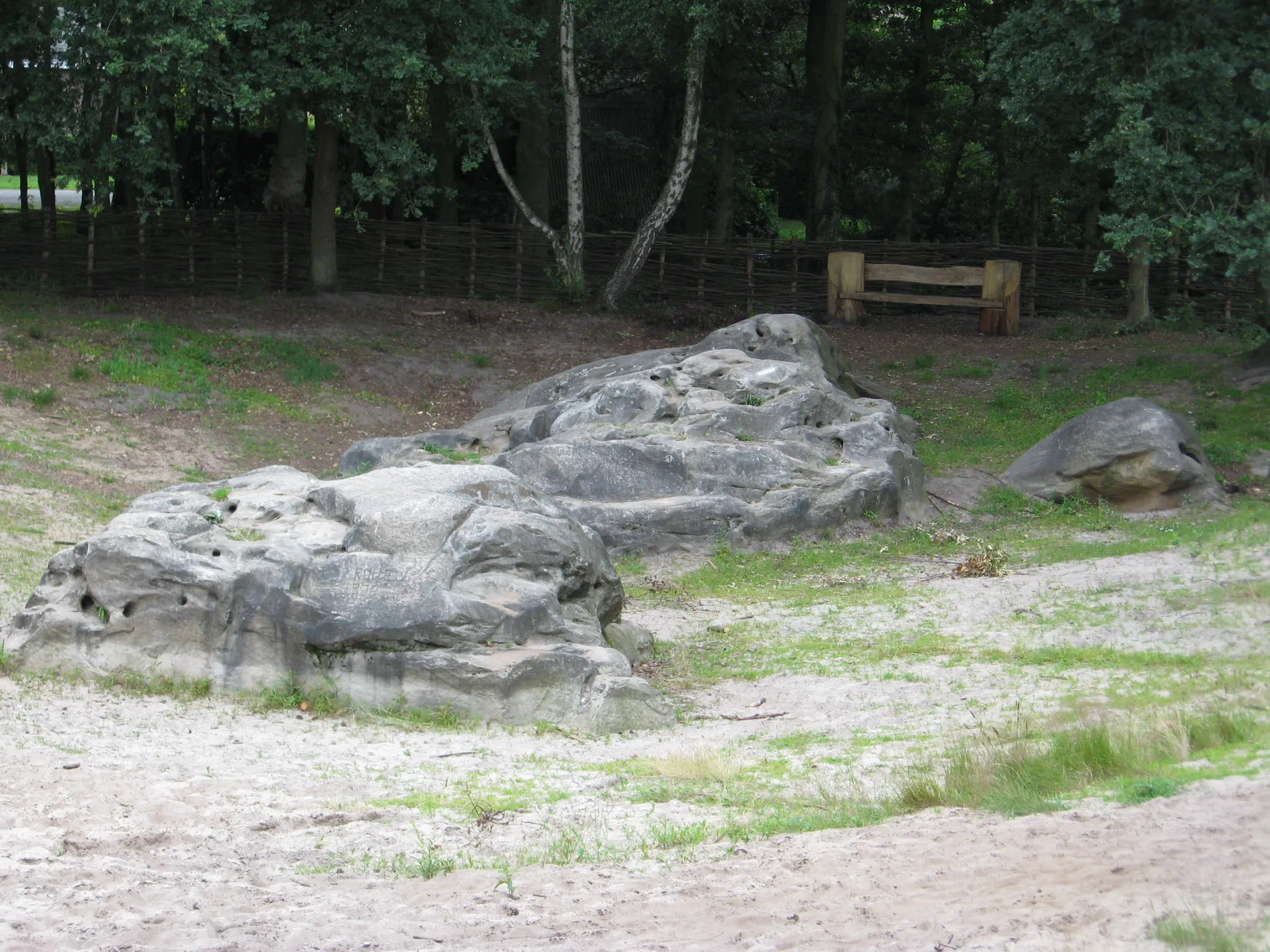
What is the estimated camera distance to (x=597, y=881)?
5543mm

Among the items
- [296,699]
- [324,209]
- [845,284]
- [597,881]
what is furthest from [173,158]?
[597,881]

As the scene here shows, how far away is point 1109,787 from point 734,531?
817 cm

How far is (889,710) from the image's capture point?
8.63 metres

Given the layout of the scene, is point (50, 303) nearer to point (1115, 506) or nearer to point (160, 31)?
point (160, 31)

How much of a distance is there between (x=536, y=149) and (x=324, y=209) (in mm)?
4892

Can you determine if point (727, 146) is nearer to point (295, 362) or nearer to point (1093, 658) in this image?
point (295, 362)

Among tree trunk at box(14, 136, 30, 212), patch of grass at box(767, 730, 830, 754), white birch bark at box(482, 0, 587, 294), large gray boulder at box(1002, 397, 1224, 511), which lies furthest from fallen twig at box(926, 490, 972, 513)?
tree trunk at box(14, 136, 30, 212)

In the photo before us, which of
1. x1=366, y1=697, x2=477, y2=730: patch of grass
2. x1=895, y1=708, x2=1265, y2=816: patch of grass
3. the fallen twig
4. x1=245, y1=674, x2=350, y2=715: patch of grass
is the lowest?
x1=366, y1=697, x2=477, y2=730: patch of grass

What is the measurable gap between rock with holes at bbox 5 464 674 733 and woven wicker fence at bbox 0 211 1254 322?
15.4m

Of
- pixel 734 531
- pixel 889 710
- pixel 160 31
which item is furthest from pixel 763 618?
pixel 160 31

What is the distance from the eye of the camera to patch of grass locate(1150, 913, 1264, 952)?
421 cm

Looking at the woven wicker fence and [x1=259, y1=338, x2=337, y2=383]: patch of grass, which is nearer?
[x1=259, y1=338, x2=337, y2=383]: patch of grass

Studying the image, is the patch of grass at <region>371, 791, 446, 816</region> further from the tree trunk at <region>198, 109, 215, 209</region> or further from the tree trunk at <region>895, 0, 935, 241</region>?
the tree trunk at <region>895, 0, 935, 241</region>

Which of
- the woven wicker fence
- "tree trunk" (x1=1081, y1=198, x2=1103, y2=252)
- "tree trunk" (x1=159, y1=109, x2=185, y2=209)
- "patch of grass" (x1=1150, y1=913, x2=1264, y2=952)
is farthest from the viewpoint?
"tree trunk" (x1=1081, y1=198, x2=1103, y2=252)
